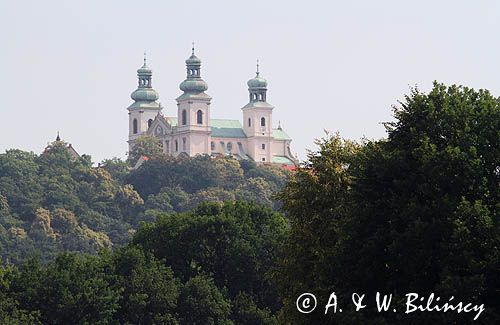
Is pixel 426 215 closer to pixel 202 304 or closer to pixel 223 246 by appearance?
pixel 202 304

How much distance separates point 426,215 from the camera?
136 feet

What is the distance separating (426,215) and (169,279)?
105ft

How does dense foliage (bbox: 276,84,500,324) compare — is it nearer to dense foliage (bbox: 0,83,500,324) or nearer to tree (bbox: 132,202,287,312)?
dense foliage (bbox: 0,83,500,324)

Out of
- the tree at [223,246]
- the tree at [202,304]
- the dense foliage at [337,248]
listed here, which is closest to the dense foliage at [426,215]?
the dense foliage at [337,248]

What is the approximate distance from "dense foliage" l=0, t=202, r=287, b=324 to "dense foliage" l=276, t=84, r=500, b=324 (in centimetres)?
2210

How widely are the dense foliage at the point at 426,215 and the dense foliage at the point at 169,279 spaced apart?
2210 centimetres

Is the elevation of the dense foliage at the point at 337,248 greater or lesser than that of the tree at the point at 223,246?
lesser

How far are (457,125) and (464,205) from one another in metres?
3.31

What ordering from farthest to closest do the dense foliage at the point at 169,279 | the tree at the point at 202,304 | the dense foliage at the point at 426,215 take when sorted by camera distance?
the tree at the point at 202,304 < the dense foliage at the point at 169,279 < the dense foliage at the point at 426,215

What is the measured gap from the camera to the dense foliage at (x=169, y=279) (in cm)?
6806

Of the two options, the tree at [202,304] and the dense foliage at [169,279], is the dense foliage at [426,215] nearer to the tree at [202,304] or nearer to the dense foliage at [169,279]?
Answer: the dense foliage at [169,279]

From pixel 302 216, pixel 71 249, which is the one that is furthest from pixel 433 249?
pixel 71 249

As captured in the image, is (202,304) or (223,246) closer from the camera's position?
(202,304)

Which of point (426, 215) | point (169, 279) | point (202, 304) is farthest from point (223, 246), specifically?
point (426, 215)
